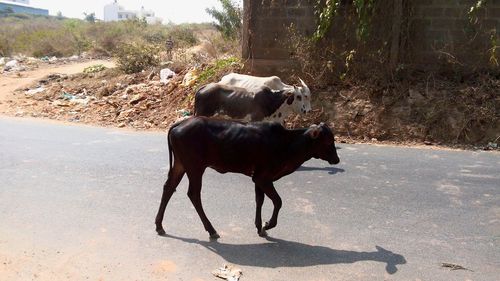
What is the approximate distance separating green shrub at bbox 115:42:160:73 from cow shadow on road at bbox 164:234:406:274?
44.5ft

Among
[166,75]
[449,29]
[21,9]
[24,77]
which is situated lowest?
[24,77]

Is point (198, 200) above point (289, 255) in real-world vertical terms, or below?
above

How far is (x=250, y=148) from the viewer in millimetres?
4863

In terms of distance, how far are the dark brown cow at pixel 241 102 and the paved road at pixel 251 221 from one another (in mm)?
1059

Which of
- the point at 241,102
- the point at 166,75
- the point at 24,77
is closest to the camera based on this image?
the point at 241,102

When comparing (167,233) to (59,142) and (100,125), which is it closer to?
(59,142)

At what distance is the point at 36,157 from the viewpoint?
340 inches

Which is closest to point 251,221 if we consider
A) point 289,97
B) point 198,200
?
point 198,200

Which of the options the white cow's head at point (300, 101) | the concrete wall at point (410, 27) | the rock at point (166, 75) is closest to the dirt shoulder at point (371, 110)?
the rock at point (166, 75)

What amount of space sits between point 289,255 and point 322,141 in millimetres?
1101

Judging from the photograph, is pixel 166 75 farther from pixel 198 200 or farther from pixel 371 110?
pixel 198 200

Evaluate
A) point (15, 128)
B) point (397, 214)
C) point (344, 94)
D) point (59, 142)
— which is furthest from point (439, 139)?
point (15, 128)

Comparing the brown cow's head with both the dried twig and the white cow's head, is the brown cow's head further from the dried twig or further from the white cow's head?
the white cow's head

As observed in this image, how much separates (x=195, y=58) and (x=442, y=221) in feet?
41.9
